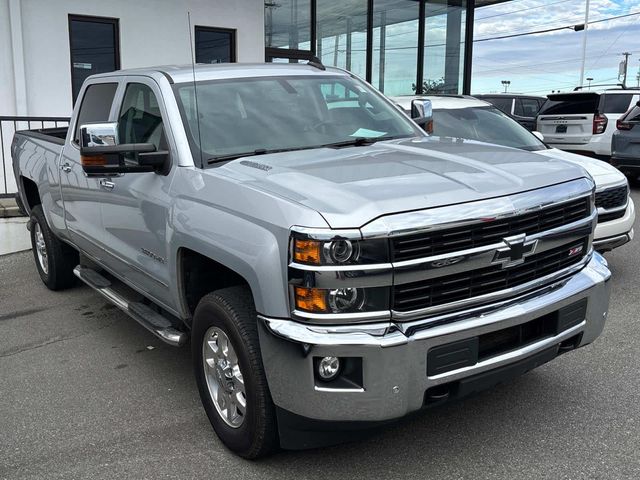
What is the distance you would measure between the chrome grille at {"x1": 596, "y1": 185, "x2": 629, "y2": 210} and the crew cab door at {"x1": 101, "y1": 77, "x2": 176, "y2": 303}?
4006 mm

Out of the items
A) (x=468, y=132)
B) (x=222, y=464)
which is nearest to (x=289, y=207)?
(x=222, y=464)

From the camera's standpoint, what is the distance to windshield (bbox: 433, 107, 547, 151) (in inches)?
290

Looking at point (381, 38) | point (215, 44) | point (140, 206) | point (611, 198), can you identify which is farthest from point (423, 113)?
point (381, 38)

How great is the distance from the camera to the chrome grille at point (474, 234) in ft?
9.07

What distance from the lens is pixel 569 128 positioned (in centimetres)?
1307

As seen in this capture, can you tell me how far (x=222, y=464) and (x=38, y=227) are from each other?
4179mm

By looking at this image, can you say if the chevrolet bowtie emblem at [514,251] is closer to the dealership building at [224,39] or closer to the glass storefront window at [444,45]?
the dealership building at [224,39]

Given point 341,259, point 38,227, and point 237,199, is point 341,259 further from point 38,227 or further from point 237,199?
point 38,227

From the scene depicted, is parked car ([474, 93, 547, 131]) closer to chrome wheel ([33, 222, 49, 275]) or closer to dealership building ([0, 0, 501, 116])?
dealership building ([0, 0, 501, 116])

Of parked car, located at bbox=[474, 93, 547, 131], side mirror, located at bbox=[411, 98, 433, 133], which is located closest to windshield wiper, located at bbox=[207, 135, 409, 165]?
side mirror, located at bbox=[411, 98, 433, 133]

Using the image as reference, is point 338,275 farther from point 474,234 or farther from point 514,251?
point 514,251

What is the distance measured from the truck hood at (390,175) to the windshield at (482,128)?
360 centimetres

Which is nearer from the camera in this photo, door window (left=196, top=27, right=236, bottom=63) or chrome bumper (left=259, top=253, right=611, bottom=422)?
chrome bumper (left=259, top=253, right=611, bottom=422)

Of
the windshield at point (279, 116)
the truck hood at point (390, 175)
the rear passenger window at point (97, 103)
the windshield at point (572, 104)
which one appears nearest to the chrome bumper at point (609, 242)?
the windshield at point (279, 116)
